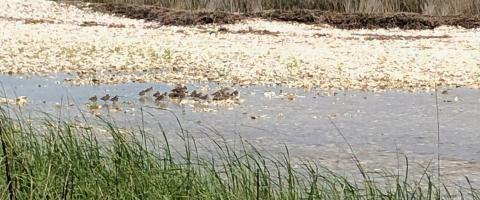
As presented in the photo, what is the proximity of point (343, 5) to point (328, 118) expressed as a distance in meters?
16.9

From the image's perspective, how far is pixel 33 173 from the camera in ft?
14.1

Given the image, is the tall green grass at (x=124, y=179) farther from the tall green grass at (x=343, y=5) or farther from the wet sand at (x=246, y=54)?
the tall green grass at (x=343, y=5)

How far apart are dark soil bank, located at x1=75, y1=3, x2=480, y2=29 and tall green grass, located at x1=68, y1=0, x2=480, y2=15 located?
1285 mm

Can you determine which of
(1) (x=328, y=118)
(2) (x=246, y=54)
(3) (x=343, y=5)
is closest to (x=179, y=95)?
(1) (x=328, y=118)

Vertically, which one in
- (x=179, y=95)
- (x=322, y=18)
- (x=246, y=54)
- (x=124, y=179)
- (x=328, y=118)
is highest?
(x=322, y=18)

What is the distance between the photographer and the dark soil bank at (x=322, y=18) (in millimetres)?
23000

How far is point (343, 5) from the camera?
26.0m

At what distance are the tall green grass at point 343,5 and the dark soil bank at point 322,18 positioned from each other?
4.21 feet

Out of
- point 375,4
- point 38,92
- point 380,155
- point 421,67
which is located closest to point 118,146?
point 380,155

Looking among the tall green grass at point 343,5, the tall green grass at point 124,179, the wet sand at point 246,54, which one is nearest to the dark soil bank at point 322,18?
the wet sand at point 246,54

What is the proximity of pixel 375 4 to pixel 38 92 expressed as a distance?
51.3 feet

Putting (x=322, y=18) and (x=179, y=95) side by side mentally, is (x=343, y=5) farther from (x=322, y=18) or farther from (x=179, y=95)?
(x=179, y=95)

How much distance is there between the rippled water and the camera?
24.7ft

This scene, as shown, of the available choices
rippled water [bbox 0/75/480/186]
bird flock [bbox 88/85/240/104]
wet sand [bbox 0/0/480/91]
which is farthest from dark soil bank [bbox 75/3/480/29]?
bird flock [bbox 88/85/240/104]
